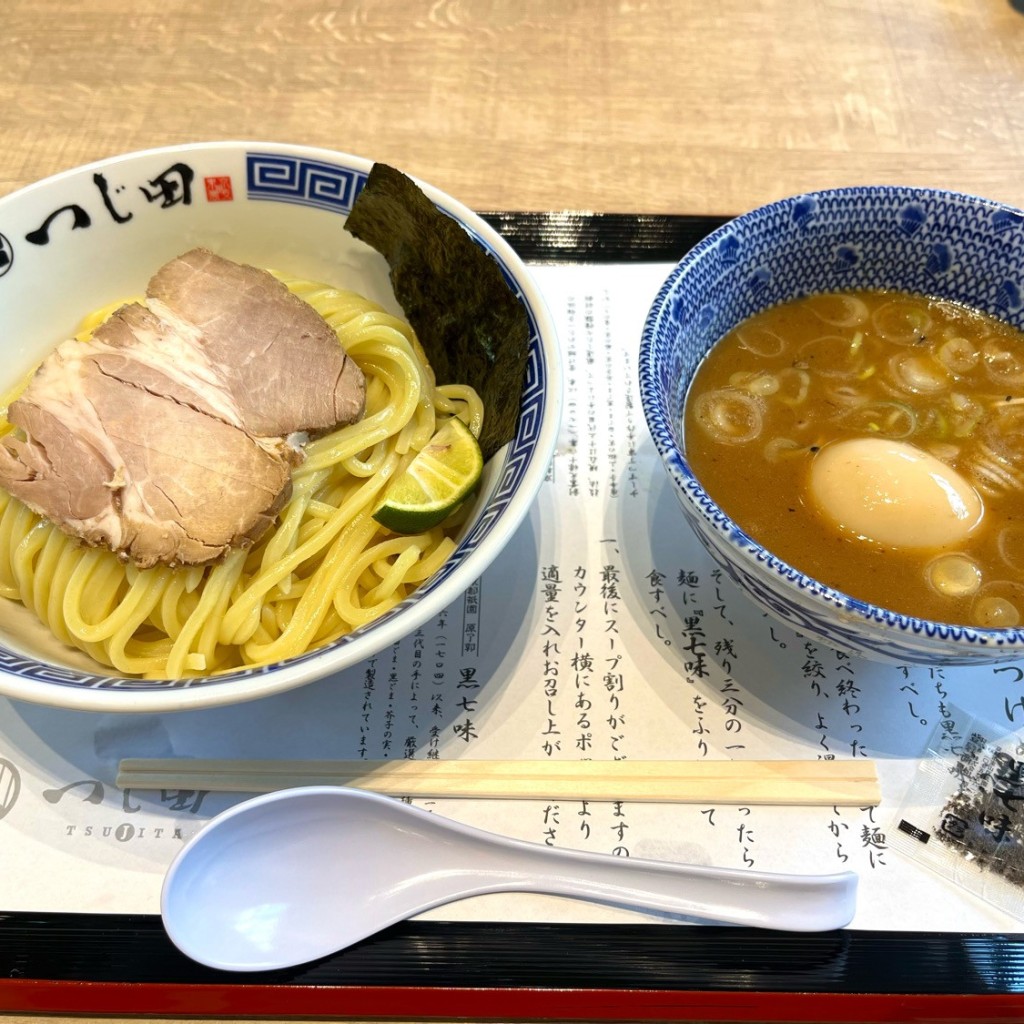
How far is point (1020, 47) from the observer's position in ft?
9.89

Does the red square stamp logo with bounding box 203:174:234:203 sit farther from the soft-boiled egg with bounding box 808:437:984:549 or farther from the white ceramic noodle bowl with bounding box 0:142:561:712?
the soft-boiled egg with bounding box 808:437:984:549

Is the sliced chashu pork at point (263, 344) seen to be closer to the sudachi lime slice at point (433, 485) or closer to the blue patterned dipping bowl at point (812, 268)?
the sudachi lime slice at point (433, 485)

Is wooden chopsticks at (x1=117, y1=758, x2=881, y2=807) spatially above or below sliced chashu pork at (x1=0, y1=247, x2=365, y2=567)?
below

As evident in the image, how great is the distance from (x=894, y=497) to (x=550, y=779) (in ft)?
2.65

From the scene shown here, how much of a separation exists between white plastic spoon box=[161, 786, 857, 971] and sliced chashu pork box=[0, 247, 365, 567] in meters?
0.52

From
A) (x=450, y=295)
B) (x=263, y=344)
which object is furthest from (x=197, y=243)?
(x=450, y=295)

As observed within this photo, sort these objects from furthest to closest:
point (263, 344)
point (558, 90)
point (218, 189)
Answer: point (558, 90) → point (218, 189) → point (263, 344)

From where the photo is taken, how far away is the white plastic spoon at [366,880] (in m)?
Result: 1.30

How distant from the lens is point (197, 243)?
2.04 meters

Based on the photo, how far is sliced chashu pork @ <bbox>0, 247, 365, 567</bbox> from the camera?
1561mm

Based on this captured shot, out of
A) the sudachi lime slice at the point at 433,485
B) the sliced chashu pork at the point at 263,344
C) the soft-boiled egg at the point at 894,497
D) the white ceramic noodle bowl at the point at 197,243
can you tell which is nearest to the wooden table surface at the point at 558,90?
the white ceramic noodle bowl at the point at 197,243

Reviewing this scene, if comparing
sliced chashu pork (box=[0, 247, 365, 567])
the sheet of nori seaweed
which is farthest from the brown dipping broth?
sliced chashu pork (box=[0, 247, 365, 567])

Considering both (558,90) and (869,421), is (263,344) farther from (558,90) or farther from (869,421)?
(558,90)

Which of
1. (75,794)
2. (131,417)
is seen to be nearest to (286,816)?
(75,794)
